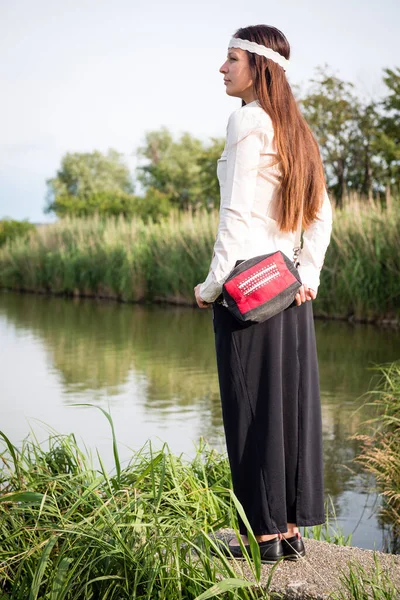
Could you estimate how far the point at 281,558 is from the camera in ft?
9.62

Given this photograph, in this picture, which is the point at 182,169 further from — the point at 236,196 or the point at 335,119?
the point at 236,196

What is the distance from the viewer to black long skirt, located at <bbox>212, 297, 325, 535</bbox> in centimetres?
292

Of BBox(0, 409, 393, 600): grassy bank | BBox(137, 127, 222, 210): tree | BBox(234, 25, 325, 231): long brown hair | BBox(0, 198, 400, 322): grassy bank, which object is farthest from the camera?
BBox(137, 127, 222, 210): tree

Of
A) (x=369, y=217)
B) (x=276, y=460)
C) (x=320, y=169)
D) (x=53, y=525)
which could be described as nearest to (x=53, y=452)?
(x=53, y=525)

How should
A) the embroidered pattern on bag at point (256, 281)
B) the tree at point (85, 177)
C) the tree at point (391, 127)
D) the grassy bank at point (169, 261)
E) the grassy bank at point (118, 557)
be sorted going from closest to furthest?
the grassy bank at point (118, 557)
the embroidered pattern on bag at point (256, 281)
the grassy bank at point (169, 261)
the tree at point (391, 127)
the tree at point (85, 177)

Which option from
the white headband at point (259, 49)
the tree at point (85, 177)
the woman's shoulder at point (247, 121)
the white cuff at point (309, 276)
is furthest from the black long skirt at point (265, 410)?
the tree at point (85, 177)

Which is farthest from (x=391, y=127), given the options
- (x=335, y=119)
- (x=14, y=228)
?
(x=14, y=228)

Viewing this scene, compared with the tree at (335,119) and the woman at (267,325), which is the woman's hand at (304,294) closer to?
the woman at (267,325)

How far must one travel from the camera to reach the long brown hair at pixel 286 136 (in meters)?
2.95

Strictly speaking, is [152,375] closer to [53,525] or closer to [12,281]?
[53,525]

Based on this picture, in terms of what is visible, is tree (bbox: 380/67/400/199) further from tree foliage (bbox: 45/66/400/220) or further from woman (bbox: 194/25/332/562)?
woman (bbox: 194/25/332/562)

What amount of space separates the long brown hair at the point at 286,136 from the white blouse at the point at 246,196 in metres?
0.03

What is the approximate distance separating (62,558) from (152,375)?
6.37 m

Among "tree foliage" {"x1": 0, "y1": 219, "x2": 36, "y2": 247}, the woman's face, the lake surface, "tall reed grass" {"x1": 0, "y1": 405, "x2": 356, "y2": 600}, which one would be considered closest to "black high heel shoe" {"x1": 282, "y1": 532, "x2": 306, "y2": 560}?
"tall reed grass" {"x1": 0, "y1": 405, "x2": 356, "y2": 600}
